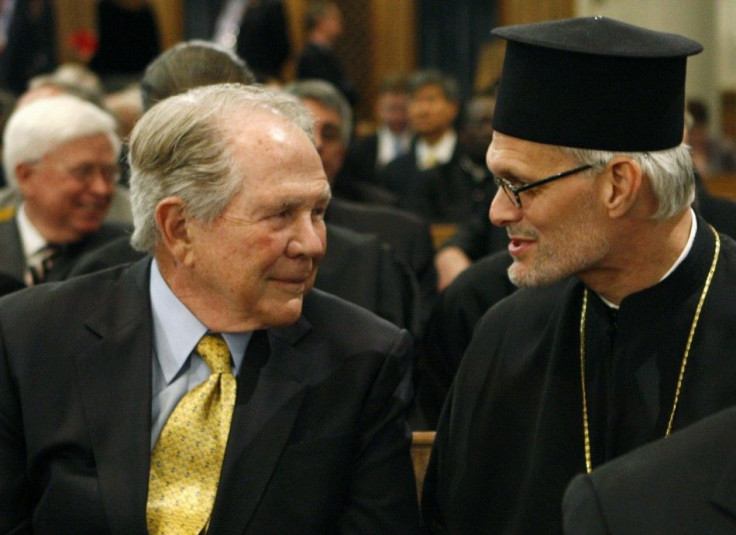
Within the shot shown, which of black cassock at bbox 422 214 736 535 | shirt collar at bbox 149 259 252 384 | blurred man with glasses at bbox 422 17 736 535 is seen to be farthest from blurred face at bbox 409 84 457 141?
shirt collar at bbox 149 259 252 384

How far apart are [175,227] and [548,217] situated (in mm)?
806

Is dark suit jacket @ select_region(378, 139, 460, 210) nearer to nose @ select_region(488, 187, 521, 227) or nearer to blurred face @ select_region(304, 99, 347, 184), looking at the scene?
blurred face @ select_region(304, 99, 347, 184)

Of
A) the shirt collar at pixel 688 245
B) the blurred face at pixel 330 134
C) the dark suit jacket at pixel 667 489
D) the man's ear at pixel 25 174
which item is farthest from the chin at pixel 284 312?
the blurred face at pixel 330 134

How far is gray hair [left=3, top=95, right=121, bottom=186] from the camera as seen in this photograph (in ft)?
15.4

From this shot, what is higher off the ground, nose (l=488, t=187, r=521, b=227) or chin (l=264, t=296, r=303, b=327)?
nose (l=488, t=187, r=521, b=227)

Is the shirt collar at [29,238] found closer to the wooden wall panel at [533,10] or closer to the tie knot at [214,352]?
the tie knot at [214,352]

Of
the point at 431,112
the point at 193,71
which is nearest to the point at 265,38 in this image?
the point at 431,112

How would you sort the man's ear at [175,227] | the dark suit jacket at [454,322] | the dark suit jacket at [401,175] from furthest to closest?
1. the dark suit jacket at [401,175]
2. the dark suit jacket at [454,322]
3. the man's ear at [175,227]

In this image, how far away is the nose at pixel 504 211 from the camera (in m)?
2.67

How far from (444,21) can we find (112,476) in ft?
37.9

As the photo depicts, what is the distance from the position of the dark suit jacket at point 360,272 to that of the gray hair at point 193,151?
100cm

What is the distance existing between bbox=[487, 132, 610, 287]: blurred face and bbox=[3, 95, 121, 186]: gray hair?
240 centimetres

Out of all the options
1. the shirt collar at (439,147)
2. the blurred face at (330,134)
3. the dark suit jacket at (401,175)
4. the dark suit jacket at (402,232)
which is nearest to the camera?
the dark suit jacket at (402,232)

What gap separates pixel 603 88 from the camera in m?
2.63
